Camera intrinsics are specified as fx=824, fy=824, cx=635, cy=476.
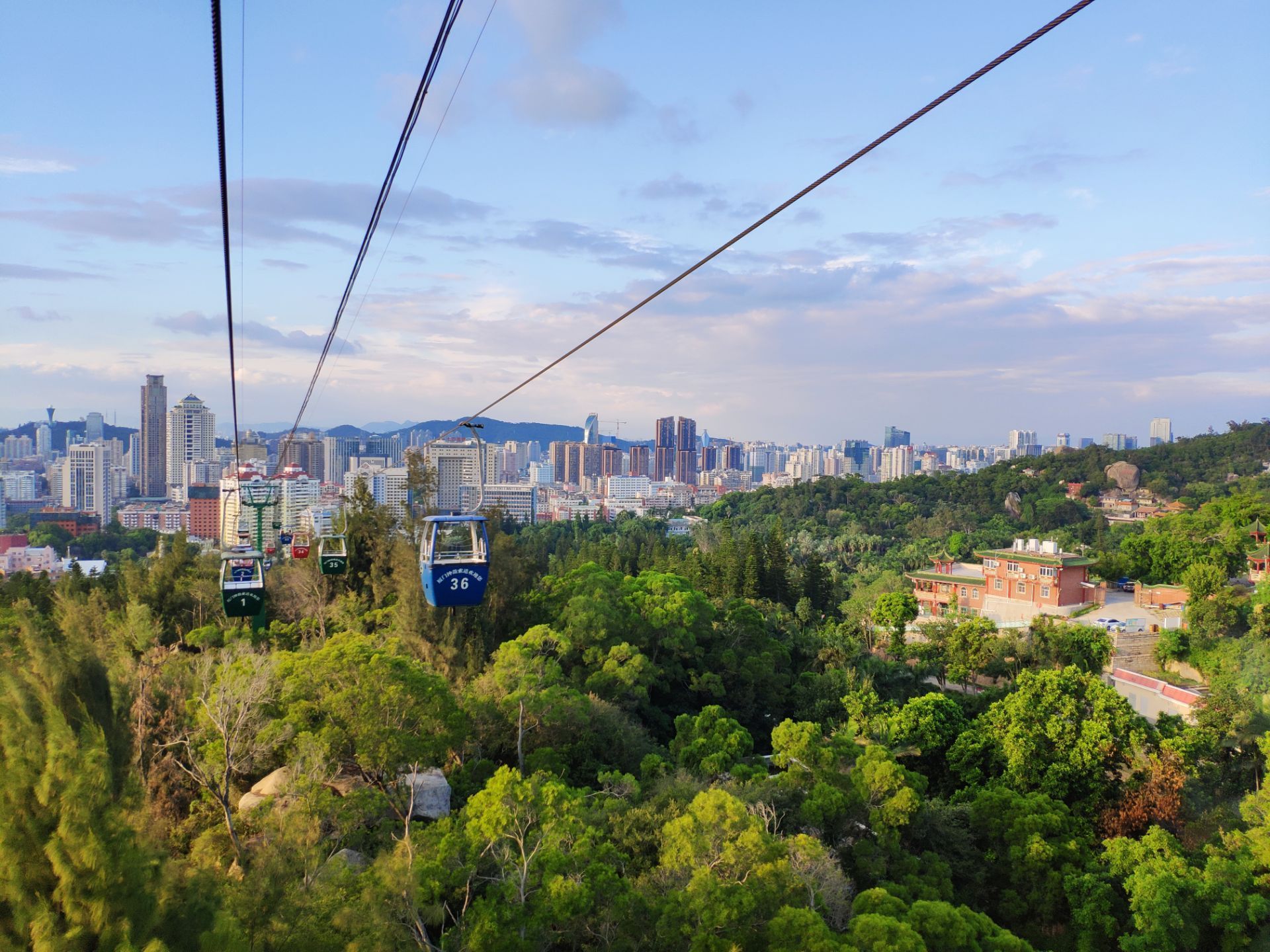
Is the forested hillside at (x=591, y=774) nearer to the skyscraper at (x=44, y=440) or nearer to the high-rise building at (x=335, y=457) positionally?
the high-rise building at (x=335, y=457)

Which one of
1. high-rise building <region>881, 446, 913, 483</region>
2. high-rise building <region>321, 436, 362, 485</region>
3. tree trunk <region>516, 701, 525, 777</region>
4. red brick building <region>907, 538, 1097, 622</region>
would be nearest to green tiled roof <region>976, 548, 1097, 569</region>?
red brick building <region>907, 538, 1097, 622</region>

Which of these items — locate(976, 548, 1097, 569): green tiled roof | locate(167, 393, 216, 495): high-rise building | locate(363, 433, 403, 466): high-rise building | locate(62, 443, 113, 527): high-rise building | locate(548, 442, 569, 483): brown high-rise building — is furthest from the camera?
locate(548, 442, 569, 483): brown high-rise building

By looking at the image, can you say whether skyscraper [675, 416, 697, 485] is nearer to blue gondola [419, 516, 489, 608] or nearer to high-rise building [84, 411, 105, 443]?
high-rise building [84, 411, 105, 443]

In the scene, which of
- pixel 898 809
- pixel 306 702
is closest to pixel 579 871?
pixel 306 702


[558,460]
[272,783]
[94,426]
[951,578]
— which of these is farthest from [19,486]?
[558,460]

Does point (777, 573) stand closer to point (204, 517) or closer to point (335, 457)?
point (204, 517)
